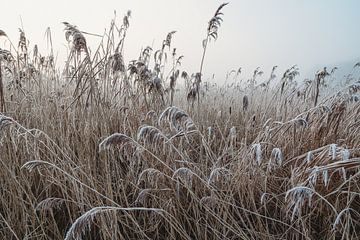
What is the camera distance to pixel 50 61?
10.2 feet

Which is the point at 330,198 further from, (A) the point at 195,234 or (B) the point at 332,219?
(A) the point at 195,234

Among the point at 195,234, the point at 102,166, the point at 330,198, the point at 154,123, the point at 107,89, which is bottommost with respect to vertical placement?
the point at 195,234

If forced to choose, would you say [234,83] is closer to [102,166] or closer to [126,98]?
[126,98]

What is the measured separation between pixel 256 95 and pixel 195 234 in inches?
126

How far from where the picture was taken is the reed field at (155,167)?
4.87 ft

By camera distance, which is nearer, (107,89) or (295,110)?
(107,89)

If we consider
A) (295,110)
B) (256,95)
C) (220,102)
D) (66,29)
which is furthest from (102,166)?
(256,95)

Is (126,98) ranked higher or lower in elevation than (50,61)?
lower

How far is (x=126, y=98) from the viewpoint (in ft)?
8.82

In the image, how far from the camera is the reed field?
148 centimetres

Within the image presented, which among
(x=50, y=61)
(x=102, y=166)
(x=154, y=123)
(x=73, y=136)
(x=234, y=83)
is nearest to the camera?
(x=102, y=166)

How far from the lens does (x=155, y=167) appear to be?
1969 mm

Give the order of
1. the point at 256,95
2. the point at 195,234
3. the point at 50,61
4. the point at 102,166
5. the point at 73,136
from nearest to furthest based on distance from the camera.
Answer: the point at 195,234 → the point at 102,166 → the point at 73,136 → the point at 50,61 → the point at 256,95

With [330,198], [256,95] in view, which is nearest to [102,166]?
[330,198]
